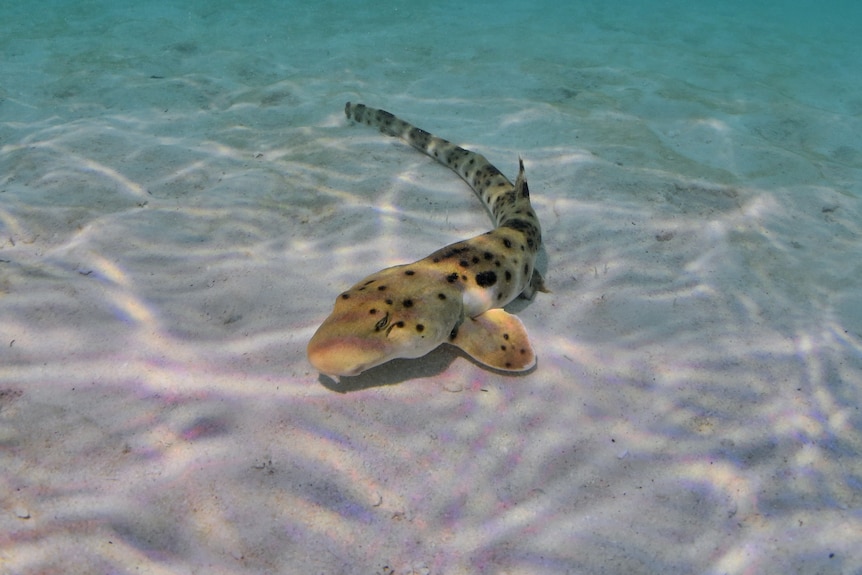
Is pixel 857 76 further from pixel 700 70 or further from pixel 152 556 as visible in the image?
pixel 152 556

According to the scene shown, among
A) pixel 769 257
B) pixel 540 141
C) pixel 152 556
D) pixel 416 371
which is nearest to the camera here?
pixel 152 556

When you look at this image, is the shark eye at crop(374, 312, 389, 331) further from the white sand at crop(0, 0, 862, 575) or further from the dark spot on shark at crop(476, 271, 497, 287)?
the dark spot on shark at crop(476, 271, 497, 287)

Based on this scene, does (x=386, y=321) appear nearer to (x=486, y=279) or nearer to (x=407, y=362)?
(x=407, y=362)

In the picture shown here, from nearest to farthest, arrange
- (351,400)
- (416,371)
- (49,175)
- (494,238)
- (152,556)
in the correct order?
(152,556) → (351,400) → (416,371) → (494,238) → (49,175)

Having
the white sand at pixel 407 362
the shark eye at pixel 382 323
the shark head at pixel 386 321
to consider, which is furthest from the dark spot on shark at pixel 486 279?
the shark eye at pixel 382 323

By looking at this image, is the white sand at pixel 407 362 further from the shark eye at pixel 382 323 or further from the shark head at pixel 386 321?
the shark eye at pixel 382 323

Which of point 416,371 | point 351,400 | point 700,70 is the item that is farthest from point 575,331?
point 700,70
